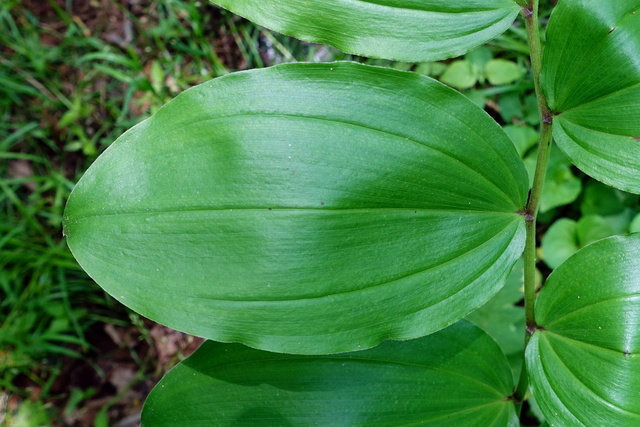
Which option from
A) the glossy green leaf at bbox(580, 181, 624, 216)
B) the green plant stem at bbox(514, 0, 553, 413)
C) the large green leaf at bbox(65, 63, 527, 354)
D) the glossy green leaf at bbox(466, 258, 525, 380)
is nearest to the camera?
the large green leaf at bbox(65, 63, 527, 354)

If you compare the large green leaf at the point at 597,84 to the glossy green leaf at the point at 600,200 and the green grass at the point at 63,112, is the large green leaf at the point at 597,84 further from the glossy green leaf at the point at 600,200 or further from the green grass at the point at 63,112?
the green grass at the point at 63,112

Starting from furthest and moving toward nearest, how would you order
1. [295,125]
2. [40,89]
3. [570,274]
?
[40,89] → [570,274] → [295,125]

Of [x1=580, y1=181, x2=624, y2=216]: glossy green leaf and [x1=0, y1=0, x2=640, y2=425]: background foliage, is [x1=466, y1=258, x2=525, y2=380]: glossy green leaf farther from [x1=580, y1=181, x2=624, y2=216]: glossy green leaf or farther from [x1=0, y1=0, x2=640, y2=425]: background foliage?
[x1=580, y1=181, x2=624, y2=216]: glossy green leaf

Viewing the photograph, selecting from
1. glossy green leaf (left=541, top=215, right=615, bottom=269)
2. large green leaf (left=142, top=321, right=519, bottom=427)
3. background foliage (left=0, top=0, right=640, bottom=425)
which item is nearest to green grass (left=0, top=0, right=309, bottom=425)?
background foliage (left=0, top=0, right=640, bottom=425)

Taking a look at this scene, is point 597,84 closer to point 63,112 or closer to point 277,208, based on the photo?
point 277,208

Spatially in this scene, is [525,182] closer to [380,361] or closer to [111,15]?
[380,361]

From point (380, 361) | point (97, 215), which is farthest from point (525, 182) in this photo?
point (97, 215)

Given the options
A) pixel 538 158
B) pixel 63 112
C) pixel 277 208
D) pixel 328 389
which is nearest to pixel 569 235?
pixel 538 158

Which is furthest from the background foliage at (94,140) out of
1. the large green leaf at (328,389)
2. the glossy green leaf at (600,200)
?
the large green leaf at (328,389)
